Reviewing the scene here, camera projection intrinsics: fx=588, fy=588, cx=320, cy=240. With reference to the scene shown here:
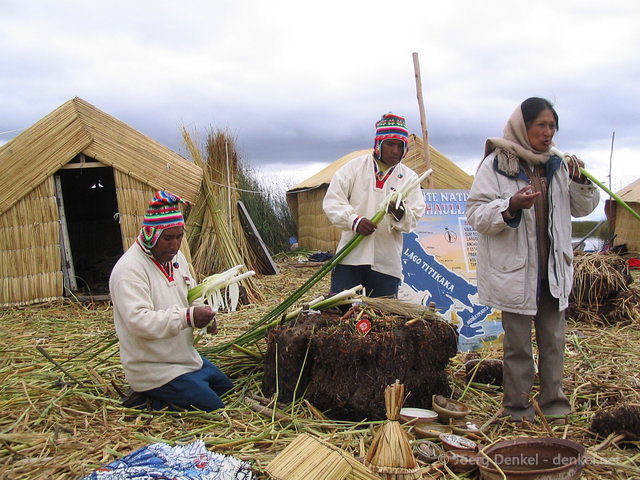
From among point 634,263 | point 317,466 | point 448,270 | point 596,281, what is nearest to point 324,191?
point 634,263

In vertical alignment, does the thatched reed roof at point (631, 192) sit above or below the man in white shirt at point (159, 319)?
above

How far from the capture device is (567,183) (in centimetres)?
301

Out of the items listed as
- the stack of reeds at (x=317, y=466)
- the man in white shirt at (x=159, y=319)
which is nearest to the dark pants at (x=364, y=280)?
the man in white shirt at (x=159, y=319)

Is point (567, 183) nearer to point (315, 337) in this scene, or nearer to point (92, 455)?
point (315, 337)

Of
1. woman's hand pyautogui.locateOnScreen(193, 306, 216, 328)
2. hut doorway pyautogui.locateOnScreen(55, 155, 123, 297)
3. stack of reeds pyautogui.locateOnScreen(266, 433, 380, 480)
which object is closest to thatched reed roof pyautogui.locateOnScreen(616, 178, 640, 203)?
hut doorway pyautogui.locateOnScreen(55, 155, 123, 297)

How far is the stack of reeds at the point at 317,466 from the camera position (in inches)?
83.9

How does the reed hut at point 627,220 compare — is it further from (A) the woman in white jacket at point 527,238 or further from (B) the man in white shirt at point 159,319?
(B) the man in white shirt at point 159,319

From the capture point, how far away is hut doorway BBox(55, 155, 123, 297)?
842 centimetres

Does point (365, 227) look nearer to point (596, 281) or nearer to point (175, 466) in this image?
point (175, 466)

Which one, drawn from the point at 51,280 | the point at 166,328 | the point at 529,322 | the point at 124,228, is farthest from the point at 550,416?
the point at 51,280

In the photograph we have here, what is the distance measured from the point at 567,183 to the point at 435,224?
207 centimetres

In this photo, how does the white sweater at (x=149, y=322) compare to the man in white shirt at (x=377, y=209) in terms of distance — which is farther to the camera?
the man in white shirt at (x=377, y=209)

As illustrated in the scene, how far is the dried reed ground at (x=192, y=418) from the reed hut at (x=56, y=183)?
2062 millimetres

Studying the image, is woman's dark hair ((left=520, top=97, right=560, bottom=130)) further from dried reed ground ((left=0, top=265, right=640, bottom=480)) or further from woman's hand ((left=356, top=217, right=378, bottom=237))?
dried reed ground ((left=0, top=265, right=640, bottom=480))
